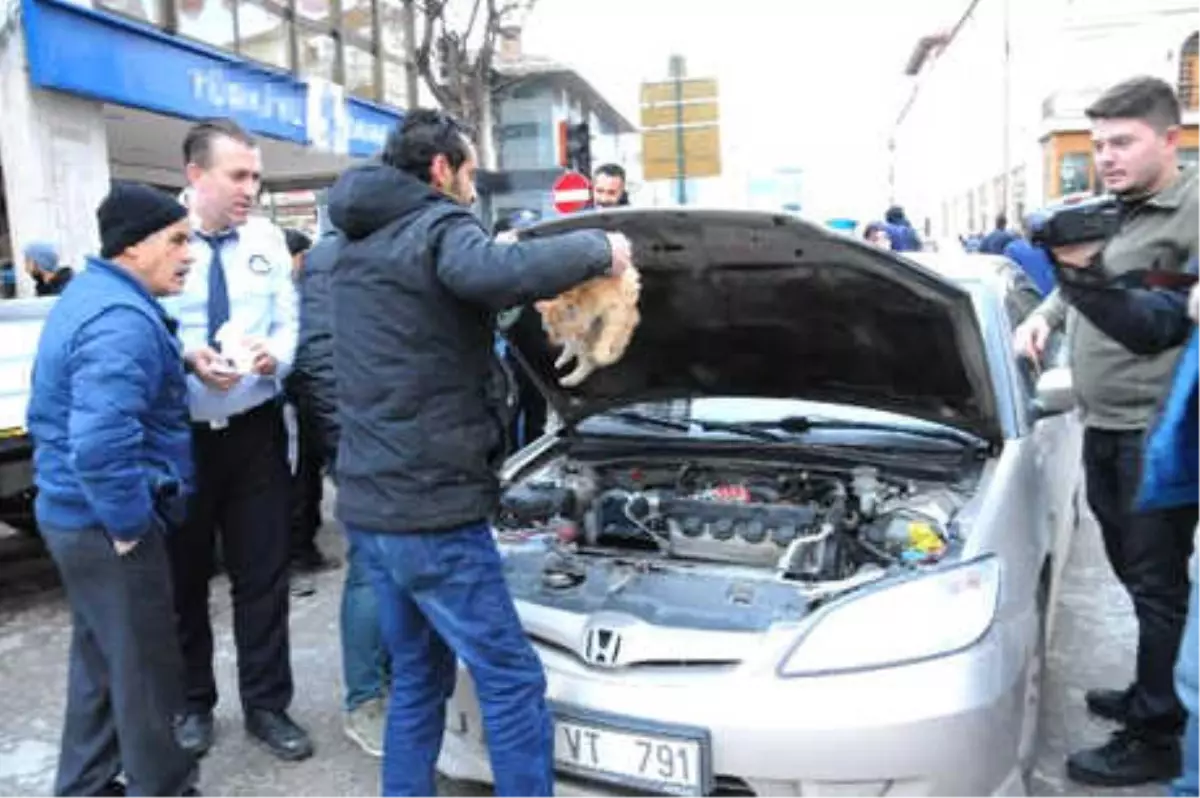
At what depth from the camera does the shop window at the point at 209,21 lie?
386 inches

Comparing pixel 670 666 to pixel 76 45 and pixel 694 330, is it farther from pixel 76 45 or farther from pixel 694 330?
pixel 76 45

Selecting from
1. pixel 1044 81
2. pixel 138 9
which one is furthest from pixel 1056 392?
pixel 1044 81

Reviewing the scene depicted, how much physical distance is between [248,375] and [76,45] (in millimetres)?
6582

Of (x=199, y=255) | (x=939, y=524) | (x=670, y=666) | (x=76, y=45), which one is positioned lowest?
(x=670, y=666)

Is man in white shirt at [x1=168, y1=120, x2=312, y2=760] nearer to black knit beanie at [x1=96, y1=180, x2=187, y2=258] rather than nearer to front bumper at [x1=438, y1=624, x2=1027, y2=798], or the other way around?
black knit beanie at [x1=96, y1=180, x2=187, y2=258]

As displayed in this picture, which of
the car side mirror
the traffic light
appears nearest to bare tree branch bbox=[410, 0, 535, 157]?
the traffic light

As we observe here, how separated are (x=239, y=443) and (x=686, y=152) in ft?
26.4

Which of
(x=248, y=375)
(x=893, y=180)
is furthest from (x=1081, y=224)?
(x=893, y=180)

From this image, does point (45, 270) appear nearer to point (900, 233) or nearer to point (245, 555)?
point (245, 555)

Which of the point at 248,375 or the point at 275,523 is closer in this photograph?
the point at 248,375

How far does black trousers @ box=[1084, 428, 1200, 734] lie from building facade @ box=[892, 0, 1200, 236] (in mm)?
12225

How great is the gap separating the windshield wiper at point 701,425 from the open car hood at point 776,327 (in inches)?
2.6

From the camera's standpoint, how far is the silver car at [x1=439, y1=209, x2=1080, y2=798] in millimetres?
2268

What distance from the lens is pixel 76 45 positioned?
8.24 meters
